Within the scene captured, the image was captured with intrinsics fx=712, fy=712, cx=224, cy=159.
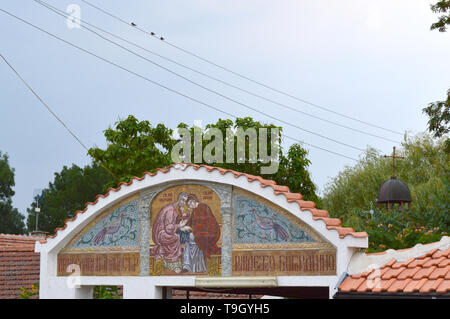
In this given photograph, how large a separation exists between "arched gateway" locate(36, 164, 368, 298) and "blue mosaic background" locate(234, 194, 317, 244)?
0.02 meters

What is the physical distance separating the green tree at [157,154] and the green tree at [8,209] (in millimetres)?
21985

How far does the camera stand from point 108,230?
15.0 metres

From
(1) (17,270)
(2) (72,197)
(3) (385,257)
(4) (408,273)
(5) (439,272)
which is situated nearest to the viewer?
(5) (439,272)

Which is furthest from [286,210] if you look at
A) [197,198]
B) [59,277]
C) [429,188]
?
[429,188]

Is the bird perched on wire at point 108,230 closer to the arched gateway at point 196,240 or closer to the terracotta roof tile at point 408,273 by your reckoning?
the arched gateway at point 196,240

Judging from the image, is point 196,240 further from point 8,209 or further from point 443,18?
point 8,209

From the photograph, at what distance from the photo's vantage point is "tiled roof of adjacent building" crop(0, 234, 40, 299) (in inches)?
765

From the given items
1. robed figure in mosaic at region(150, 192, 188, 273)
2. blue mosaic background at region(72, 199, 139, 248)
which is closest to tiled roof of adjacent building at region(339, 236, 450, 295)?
robed figure in mosaic at region(150, 192, 188, 273)

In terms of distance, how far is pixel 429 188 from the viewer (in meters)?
34.8

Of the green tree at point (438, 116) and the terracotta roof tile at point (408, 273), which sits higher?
the green tree at point (438, 116)

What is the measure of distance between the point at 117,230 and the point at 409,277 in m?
6.08

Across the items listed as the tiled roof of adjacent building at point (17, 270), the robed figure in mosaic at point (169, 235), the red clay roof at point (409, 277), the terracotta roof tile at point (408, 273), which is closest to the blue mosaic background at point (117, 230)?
the robed figure in mosaic at point (169, 235)

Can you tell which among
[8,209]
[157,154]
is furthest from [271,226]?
[8,209]

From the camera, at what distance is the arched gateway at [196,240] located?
13297 millimetres
